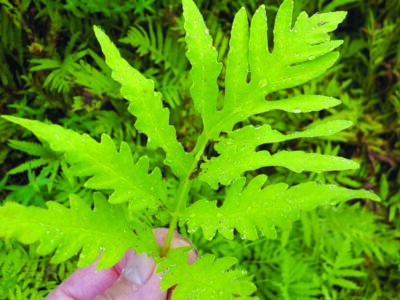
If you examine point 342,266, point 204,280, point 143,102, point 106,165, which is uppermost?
point 143,102

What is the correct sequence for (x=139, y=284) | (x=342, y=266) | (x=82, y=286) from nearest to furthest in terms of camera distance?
(x=139, y=284), (x=82, y=286), (x=342, y=266)

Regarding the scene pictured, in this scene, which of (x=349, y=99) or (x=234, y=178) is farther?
(x=349, y=99)

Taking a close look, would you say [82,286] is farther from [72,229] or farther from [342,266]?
[342,266]

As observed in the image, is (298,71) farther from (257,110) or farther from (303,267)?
(303,267)

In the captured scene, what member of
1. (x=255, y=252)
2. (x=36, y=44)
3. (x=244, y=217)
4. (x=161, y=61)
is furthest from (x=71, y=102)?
(x=244, y=217)

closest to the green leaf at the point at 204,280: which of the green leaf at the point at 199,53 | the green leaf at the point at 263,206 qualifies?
the green leaf at the point at 263,206

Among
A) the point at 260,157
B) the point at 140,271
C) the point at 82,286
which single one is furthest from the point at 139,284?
the point at 260,157
